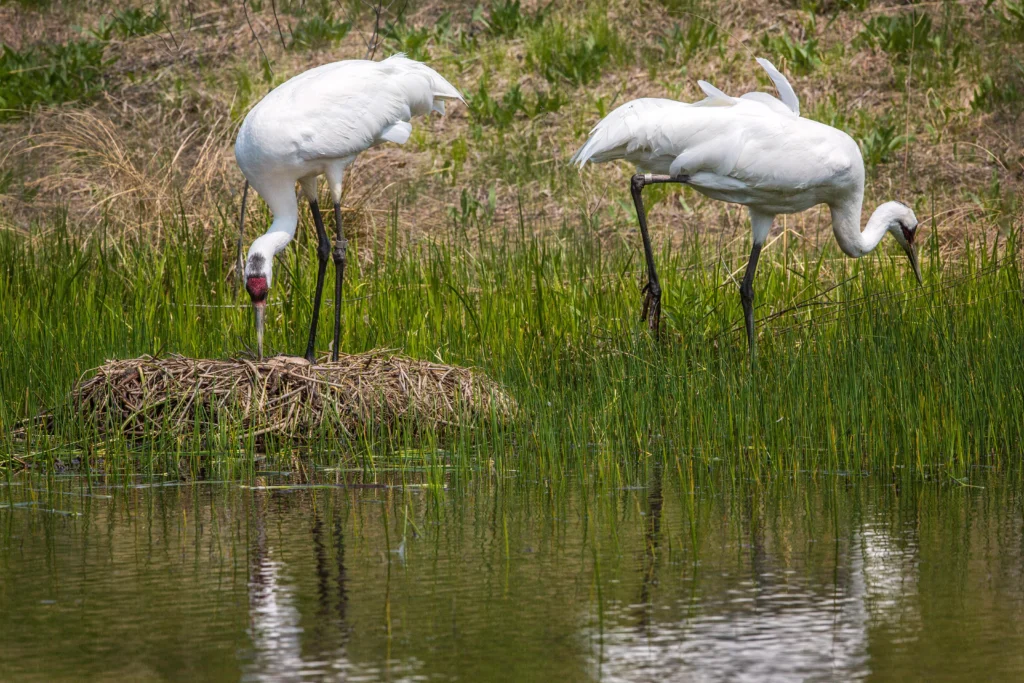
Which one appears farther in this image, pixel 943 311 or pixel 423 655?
pixel 943 311

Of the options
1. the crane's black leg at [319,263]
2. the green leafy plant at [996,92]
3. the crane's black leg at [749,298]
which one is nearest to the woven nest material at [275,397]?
the crane's black leg at [319,263]

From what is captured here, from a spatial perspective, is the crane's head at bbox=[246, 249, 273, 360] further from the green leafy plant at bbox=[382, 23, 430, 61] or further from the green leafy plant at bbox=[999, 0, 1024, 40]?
the green leafy plant at bbox=[999, 0, 1024, 40]

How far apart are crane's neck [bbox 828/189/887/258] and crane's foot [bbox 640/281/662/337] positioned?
3.72 feet

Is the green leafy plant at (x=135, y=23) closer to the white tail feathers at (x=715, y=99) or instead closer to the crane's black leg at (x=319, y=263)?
the crane's black leg at (x=319, y=263)

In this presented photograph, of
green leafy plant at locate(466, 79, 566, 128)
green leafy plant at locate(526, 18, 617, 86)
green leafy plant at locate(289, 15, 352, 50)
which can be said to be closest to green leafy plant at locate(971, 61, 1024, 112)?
green leafy plant at locate(526, 18, 617, 86)

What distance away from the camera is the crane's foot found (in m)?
7.39

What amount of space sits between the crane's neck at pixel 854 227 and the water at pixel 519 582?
3.34 m

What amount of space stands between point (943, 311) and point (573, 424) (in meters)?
2.24

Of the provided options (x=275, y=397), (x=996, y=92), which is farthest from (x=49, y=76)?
(x=275, y=397)

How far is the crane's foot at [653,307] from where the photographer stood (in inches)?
291

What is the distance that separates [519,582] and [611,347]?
10.9ft

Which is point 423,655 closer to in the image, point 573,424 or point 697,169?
point 573,424

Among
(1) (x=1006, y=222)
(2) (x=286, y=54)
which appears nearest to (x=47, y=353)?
(1) (x=1006, y=222)

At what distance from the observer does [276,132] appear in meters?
6.83
